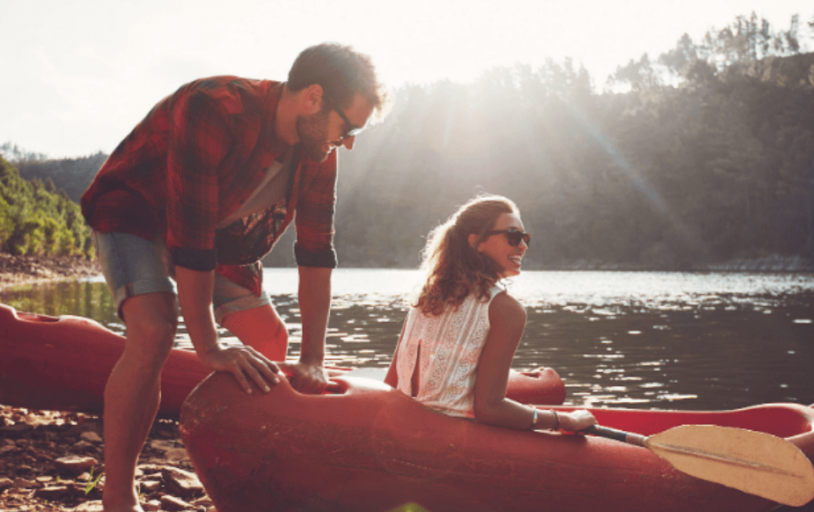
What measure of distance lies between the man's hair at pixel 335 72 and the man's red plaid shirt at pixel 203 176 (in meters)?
0.17

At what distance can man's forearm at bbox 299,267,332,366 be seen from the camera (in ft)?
8.54

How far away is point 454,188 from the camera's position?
9219 cm

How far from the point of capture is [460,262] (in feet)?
8.75

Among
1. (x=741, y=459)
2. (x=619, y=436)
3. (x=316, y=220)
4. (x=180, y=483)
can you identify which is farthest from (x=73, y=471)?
(x=741, y=459)

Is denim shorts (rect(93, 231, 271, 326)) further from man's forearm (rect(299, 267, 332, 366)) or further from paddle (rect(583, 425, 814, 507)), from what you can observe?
paddle (rect(583, 425, 814, 507))

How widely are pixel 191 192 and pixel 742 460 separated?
2651 mm

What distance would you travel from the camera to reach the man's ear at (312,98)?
211cm

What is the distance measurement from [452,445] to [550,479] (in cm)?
46

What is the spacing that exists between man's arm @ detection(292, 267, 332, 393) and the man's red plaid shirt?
7 cm

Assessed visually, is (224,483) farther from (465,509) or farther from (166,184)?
(166,184)

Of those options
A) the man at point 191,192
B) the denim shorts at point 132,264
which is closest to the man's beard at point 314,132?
the man at point 191,192

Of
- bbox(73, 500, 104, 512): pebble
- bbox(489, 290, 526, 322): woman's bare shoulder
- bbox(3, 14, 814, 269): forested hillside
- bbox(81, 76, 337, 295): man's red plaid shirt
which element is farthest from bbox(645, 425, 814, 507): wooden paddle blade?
bbox(3, 14, 814, 269): forested hillside

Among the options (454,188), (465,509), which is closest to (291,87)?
(465,509)

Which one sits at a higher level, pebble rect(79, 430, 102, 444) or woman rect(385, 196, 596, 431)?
woman rect(385, 196, 596, 431)
